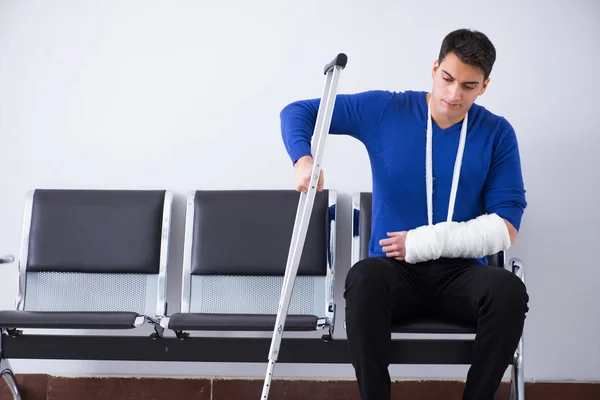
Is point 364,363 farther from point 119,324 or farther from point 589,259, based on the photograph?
point 589,259

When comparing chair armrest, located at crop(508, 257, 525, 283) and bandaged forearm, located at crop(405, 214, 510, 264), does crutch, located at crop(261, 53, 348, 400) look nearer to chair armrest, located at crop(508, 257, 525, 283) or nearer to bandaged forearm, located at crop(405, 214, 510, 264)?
bandaged forearm, located at crop(405, 214, 510, 264)

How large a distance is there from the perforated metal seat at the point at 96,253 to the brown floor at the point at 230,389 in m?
0.41

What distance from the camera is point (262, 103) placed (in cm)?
325

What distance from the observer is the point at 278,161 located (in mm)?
3229

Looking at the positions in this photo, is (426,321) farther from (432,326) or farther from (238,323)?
(238,323)

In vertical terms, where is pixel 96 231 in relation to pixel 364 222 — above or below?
below

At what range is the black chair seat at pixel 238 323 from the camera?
2.45 metres

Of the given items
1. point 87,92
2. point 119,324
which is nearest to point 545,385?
point 119,324

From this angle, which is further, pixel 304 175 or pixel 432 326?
pixel 432 326

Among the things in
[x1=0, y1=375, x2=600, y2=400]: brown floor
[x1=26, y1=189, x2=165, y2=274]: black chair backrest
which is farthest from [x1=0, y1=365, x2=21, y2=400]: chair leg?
[x1=26, y1=189, x2=165, y2=274]: black chair backrest

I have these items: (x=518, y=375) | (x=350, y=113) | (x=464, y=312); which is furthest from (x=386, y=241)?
(x=518, y=375)

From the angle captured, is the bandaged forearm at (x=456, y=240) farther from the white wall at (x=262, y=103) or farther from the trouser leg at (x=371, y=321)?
the white wall at (x=262, y=103)

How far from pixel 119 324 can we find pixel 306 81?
140 centimetres

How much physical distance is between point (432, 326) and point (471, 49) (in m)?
0.87
